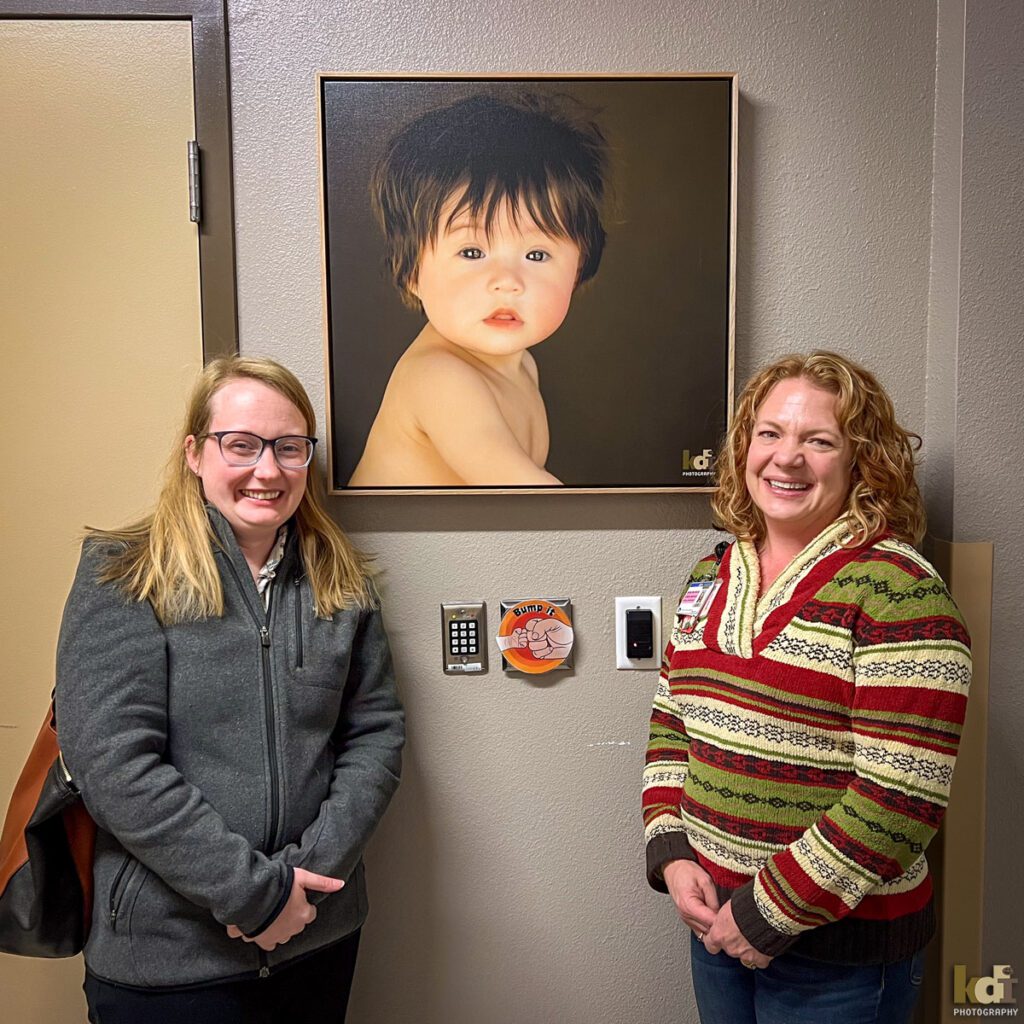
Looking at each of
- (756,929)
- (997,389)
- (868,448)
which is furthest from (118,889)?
(997,389)

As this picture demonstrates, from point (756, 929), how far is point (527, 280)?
1.06 meters

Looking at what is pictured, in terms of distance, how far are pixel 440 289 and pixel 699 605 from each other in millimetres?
690

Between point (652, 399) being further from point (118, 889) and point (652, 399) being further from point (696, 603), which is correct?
point (118, 889)

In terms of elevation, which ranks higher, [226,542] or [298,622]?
[226,542]

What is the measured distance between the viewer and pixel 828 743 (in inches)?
43.5

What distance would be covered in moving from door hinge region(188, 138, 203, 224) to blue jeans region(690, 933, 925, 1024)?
1470mm

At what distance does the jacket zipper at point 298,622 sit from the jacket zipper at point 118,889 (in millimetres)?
364

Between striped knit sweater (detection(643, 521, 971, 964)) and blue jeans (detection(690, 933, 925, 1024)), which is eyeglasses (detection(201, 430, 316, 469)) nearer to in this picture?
striped knit sweater (detection(643, 521, 971, 964))

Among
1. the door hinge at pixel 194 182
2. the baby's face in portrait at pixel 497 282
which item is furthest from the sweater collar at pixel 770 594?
the door hinge at pixel 194 182

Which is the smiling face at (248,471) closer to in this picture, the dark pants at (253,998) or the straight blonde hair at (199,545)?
the straight blonde hair at (199,545)

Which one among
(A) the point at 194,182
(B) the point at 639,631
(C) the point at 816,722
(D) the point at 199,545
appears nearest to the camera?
(C) the point at 816,722

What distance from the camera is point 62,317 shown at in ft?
4.68

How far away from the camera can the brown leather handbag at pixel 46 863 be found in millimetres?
1185

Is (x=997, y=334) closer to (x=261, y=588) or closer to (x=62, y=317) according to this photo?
(x=261, y=588)
